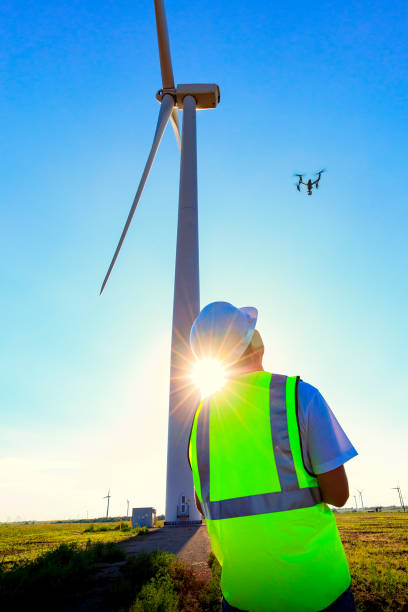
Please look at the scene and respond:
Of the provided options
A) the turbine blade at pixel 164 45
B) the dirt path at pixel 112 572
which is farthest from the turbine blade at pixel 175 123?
the dirt path at pixel 112 572

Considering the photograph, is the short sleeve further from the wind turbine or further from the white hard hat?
the wind turbine

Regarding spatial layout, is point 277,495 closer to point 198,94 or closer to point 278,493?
point 278,493

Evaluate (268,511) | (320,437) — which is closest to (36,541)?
(268,511)

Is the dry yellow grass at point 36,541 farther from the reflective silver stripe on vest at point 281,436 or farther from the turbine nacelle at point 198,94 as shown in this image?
the turbine nacelle at point 198,94

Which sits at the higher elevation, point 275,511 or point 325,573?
point 275,511

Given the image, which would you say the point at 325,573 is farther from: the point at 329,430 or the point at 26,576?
the point at 26,576

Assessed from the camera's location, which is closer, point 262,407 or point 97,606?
point 262,407

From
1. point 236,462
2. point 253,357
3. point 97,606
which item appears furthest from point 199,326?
point 97,606
